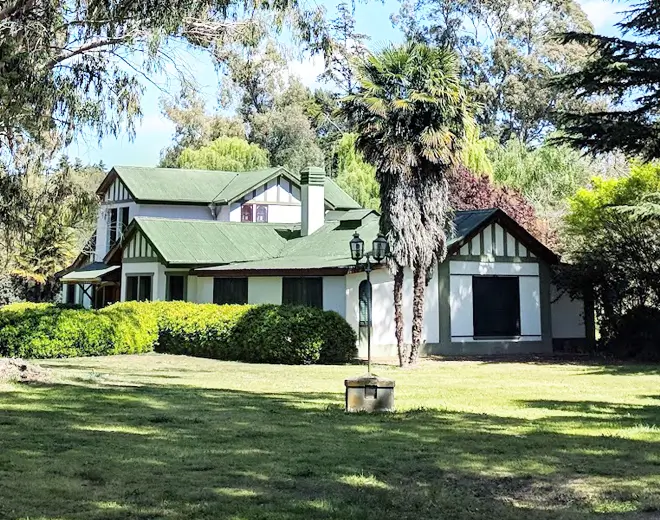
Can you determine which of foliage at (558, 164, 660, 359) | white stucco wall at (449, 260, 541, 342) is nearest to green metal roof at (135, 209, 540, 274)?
white stucco wall at (449, 260, 541, 342)

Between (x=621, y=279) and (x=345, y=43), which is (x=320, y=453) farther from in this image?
(x=621, y=279)

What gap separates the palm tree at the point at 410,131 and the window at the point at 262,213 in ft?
52.0

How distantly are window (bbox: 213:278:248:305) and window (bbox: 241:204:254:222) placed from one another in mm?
8371

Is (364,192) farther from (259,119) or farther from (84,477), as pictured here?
(84,477)

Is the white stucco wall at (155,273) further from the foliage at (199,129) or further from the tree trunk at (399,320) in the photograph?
the foliage at (199,129)

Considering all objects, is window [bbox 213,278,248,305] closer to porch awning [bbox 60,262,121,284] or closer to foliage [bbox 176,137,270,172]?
porch awning [bbox 60,262,121,284]

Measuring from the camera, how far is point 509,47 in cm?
4491

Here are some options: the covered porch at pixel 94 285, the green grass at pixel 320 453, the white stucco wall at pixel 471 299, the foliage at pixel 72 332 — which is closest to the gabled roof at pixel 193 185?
the covered porch at pixel 94 285

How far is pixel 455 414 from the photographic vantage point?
32.2 ft

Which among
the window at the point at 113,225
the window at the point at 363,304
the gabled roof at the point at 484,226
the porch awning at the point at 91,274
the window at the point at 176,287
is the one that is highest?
the window at the point at 113,225

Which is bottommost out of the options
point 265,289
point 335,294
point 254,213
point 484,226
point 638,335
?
point 638,335

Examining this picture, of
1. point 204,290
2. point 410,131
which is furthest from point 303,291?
point 410,131

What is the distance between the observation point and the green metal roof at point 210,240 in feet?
83.5

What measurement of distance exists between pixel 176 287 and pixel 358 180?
14.9m
